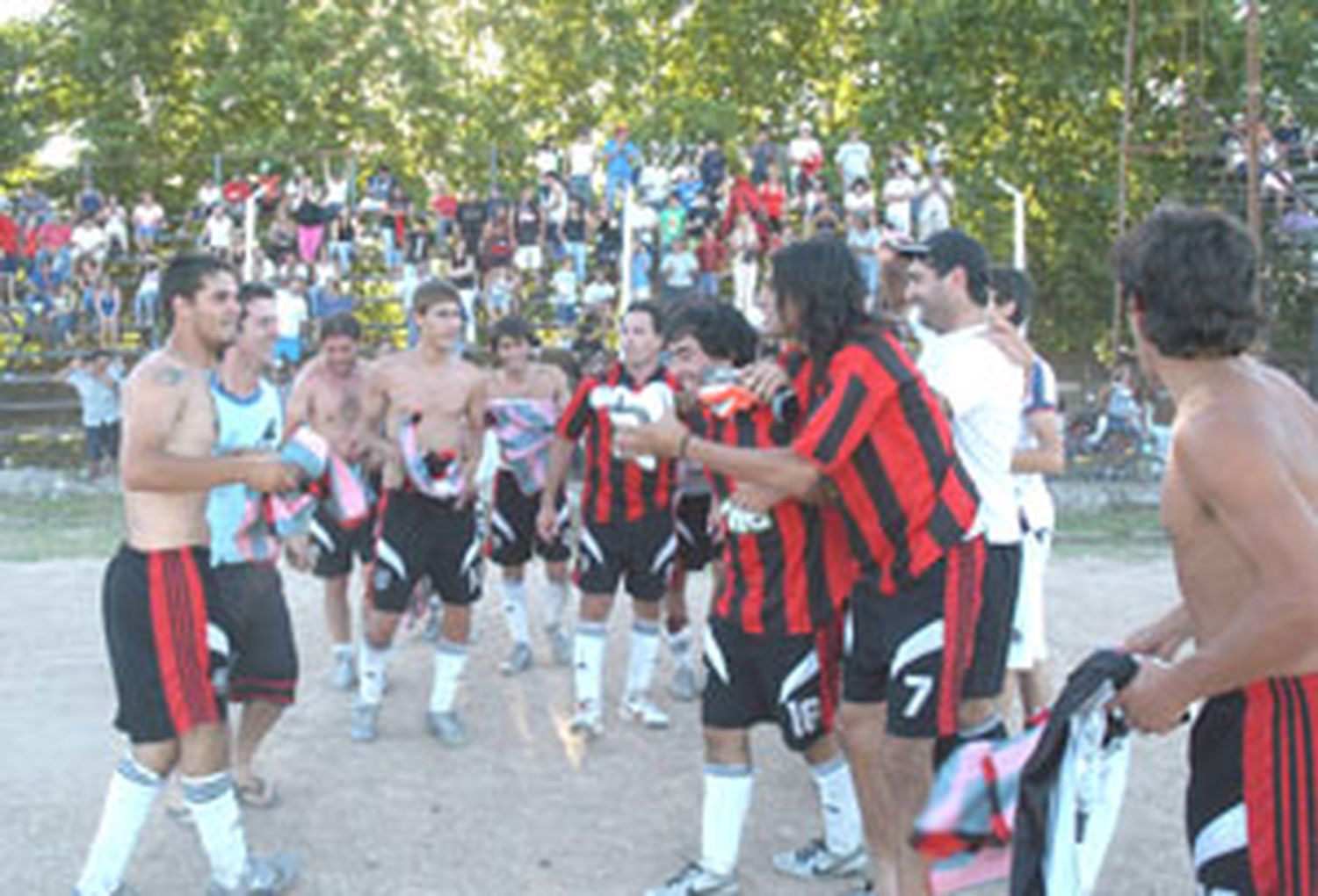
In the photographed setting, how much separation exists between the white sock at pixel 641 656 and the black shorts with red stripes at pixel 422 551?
870 mm

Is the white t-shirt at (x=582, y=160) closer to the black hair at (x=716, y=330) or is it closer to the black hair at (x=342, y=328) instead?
the black hair at (x=342, y=328)

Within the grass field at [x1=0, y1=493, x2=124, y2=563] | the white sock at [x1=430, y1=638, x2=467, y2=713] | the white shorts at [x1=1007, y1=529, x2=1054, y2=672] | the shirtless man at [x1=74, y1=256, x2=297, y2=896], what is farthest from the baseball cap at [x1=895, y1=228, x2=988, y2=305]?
the grass field at [x1=0, y1=493, x2=124, y2=563]

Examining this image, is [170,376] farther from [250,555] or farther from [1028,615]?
[1028,615]

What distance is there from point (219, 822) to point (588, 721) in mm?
2179

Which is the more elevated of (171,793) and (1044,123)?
(1044,123)

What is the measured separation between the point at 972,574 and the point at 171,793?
3506mm

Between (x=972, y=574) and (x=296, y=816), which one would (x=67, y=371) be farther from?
(x=972, y=574)

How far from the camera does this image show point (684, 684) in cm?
664

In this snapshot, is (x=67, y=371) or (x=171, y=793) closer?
(x=171, y=793)

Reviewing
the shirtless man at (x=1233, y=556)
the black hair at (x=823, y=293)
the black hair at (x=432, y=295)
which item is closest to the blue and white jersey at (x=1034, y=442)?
the black hair at (x=823, y=293)

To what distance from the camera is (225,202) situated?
2002 centimetres

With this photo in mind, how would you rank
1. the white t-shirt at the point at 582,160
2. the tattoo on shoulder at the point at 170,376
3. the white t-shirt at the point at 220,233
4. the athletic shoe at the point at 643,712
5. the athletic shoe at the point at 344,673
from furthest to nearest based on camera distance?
the white t-shirt at the point at 582,160 → the white t-shirt at the point at 220,233 → the athletic shoe at the point at 344,673 → the athletic shoe at the point at 643,712 → the tattoo on shoulder at the point at 170,376

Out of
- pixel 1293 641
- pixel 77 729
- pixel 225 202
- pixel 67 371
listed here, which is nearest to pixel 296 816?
pixel 77 729

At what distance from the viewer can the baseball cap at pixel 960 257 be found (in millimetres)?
4305
